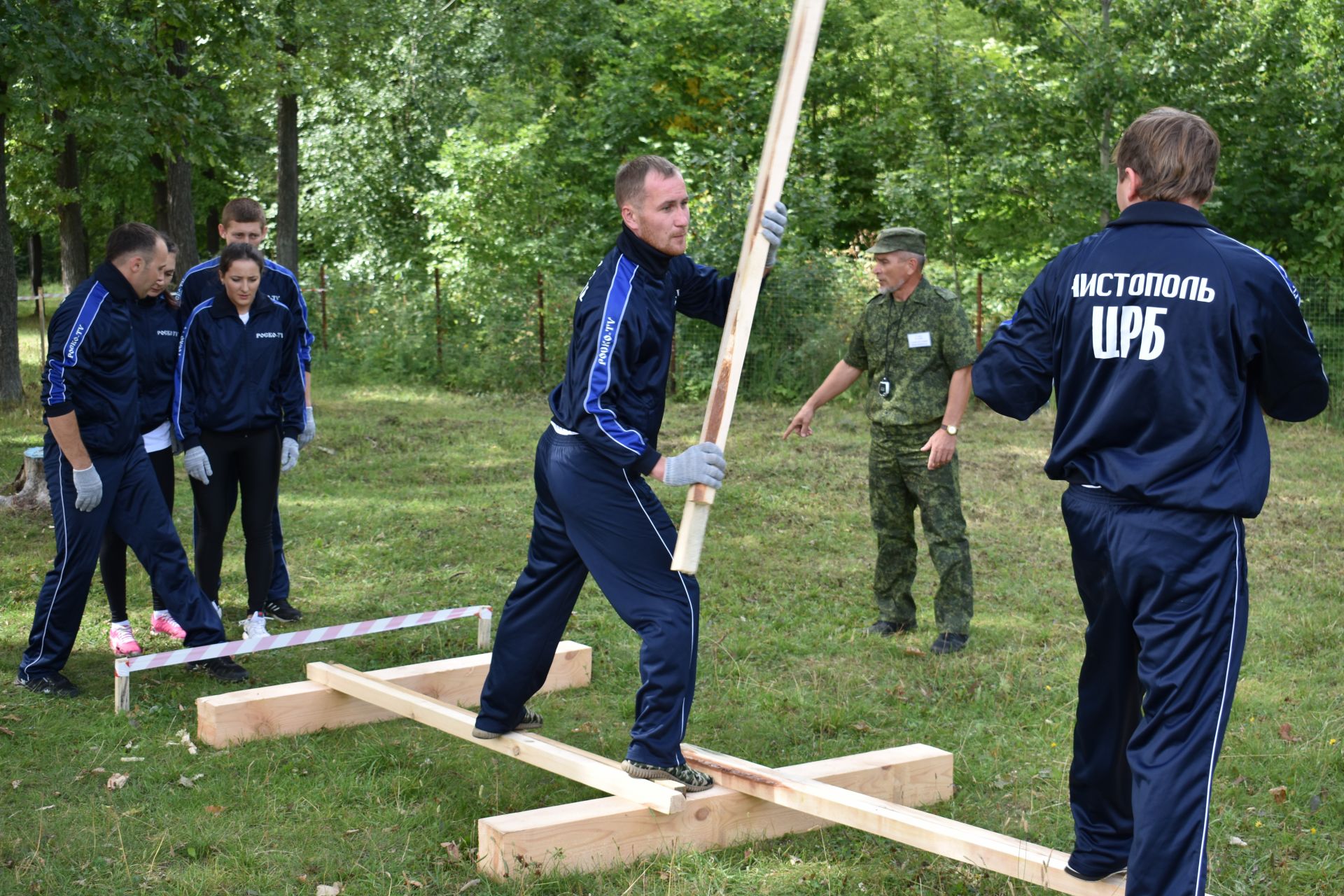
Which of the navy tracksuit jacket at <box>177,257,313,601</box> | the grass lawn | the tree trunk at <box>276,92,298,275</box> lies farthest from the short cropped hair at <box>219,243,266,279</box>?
the tree trunk at <box>276,92,298,275</box>

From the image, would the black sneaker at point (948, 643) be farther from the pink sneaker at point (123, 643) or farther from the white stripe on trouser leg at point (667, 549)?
the pink sneaker at point (123, 643)

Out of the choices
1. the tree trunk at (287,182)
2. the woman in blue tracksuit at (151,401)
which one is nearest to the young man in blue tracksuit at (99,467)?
the woman in blue tracksuit at (151,401)

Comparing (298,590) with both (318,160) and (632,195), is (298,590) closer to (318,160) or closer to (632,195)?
(632,195)

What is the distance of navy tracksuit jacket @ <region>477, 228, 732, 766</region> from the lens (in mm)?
4281

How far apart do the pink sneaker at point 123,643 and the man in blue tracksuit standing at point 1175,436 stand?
525 centimetres

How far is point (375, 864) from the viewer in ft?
14.3

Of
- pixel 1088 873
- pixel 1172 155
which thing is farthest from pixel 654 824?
pixel 1172 155

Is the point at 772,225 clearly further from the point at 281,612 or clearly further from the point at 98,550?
the point at 281,612

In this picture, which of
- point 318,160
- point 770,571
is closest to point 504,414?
point 770,571

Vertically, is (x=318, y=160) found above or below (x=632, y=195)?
above

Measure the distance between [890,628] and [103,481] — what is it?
4169mm

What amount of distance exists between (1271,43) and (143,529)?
16788mm

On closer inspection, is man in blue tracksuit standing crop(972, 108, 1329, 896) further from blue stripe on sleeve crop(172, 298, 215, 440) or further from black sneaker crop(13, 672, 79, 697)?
black sneaker crop(13, 672, 79, 697)

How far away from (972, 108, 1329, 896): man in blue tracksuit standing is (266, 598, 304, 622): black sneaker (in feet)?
17.5
